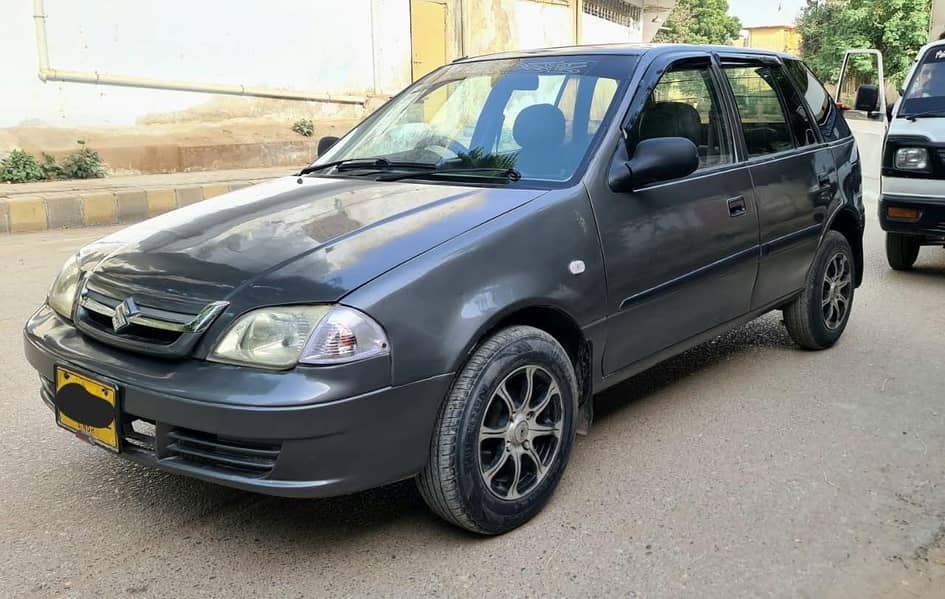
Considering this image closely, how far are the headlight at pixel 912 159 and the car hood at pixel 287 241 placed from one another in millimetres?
4606

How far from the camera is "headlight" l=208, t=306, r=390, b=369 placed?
2.45m

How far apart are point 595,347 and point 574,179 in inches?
24.1

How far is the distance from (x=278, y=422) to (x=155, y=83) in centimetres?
1097

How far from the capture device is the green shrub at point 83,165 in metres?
10.9

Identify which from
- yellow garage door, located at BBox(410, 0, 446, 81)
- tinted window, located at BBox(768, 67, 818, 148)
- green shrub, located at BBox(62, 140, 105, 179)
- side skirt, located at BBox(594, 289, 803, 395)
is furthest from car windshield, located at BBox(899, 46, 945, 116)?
yellow garage door, located at BBox(410, 0, 446, 81)

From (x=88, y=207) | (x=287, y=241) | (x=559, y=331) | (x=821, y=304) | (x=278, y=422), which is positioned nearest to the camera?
(x=278, y=422)

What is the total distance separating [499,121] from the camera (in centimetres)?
362

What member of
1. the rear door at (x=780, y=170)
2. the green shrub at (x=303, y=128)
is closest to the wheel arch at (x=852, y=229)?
the rear door at (x=780, y=170)

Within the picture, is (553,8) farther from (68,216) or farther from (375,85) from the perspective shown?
(68,216)

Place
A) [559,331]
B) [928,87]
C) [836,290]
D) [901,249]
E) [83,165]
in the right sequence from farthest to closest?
[83,165] → [901,249] → [928,87] → [836,290] → [559,331]

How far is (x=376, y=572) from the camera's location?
106 inches

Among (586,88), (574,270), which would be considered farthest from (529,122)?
(574,270)

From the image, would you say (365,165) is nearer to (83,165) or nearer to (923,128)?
(923,128)

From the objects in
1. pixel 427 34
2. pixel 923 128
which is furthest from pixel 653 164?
pixel 427 34
